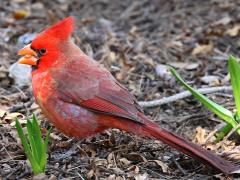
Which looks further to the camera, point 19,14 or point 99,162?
point 19,14

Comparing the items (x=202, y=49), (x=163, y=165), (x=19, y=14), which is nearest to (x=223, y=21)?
(x=202, y=49)

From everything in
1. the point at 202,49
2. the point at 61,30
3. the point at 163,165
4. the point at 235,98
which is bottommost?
the point at 163,165

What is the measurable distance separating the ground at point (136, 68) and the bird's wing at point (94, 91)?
279 millimetres

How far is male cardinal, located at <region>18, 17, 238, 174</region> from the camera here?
3314 millimetres

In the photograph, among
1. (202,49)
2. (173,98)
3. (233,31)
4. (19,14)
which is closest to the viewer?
(173,98)

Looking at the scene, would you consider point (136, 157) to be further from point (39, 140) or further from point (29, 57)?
point (29, 57)

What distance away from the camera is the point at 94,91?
11.2 feet

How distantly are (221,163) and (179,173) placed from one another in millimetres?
296

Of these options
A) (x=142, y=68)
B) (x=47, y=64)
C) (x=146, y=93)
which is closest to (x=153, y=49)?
A: (x=142, y=68)

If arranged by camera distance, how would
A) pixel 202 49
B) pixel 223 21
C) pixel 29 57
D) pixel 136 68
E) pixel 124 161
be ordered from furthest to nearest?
pixel 223 21
pixel 202 49
pixel 136 68
pixel 29 57
pixel 124 161

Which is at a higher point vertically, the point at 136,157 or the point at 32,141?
the point at 32,141

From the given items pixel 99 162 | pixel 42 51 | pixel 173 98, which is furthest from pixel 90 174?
pixel 173 98

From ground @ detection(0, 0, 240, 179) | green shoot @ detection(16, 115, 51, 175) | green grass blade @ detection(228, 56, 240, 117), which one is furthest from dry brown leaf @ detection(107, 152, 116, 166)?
green grass blade @ detection(228, 56, 240, 117)

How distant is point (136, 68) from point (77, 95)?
154 centimetres
